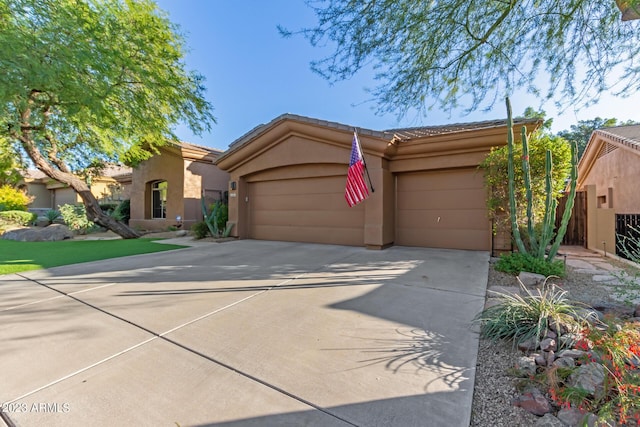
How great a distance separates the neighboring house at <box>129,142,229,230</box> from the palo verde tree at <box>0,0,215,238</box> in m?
1.31

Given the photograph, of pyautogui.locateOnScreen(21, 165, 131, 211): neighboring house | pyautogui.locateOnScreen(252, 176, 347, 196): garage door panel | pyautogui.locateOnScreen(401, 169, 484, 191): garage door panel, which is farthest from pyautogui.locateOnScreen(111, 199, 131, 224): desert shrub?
pyautogui.locateOnScreen(401, 169, 484, 191): garage door panel

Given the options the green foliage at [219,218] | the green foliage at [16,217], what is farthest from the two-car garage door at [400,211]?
the green foliage at [16,217]

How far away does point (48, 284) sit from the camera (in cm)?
519

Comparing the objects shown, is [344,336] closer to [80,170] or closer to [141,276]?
[141,276]

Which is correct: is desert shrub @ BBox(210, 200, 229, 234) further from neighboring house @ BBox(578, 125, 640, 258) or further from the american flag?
neighboring house @ BBox(578, 125, 640, 258)

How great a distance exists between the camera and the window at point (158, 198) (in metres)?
15.9

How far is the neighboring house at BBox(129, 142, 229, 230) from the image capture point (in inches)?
553

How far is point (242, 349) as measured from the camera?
2.81 m

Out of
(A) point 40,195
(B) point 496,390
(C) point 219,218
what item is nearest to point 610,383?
(B) point 496,390

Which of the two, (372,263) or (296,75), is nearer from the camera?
(372,263)

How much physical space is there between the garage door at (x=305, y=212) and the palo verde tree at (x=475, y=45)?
3.53 meters

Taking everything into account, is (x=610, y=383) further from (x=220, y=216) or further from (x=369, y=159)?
(x=220, y=216)

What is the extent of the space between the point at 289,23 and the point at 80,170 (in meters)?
15.1

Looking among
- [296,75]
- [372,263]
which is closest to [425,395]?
[372,263]
